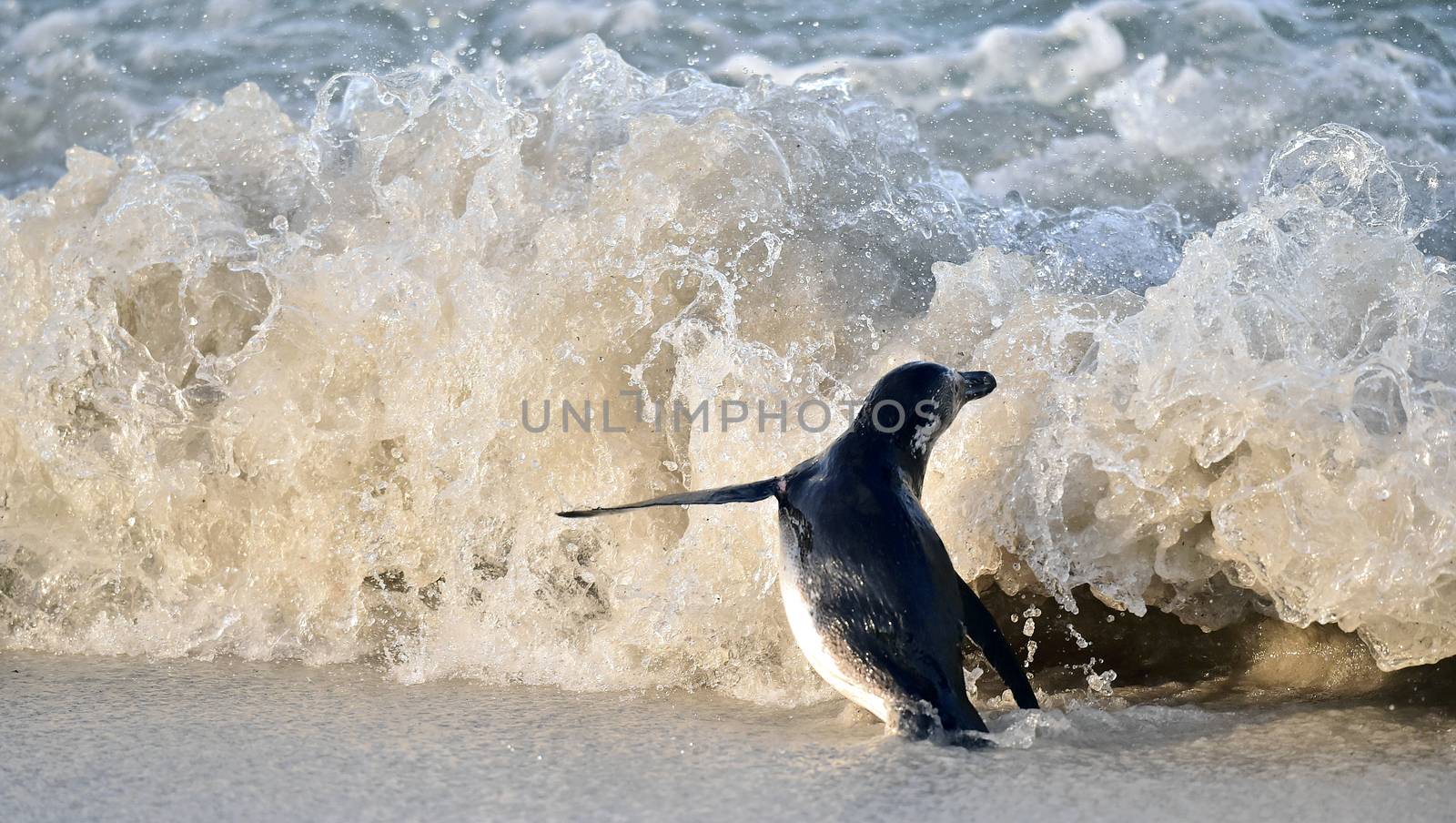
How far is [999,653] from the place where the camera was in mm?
2225

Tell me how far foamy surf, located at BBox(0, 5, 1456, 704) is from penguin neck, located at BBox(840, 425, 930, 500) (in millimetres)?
344

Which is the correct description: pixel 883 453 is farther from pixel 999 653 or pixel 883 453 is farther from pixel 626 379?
pixel 626 379

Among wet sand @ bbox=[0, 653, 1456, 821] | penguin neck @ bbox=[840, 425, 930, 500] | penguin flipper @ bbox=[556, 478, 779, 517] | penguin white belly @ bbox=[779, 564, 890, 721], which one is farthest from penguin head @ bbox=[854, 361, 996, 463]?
wet sand @ bbox=[0, 653, 1456, 821]

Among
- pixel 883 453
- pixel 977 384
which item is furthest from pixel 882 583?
pixel 977 384

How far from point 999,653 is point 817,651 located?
32 centimetres

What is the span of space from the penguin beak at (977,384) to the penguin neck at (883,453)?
22cm

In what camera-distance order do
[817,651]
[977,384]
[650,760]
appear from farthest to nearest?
[977,384] → [817,651] → [650,760]

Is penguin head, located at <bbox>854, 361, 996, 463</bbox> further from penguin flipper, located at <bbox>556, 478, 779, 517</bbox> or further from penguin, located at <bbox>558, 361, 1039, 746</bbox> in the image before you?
penguin flipper, located at <bbox>556, 478, 779, 517</bbox>

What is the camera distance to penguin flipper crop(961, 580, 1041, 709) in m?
2.22

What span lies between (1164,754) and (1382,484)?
67cm

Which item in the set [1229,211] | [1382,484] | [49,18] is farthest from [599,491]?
[49,18]

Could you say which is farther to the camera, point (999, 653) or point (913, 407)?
point (913, 407)

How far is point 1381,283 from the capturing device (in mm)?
2781

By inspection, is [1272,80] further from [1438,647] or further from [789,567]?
[789,567]
